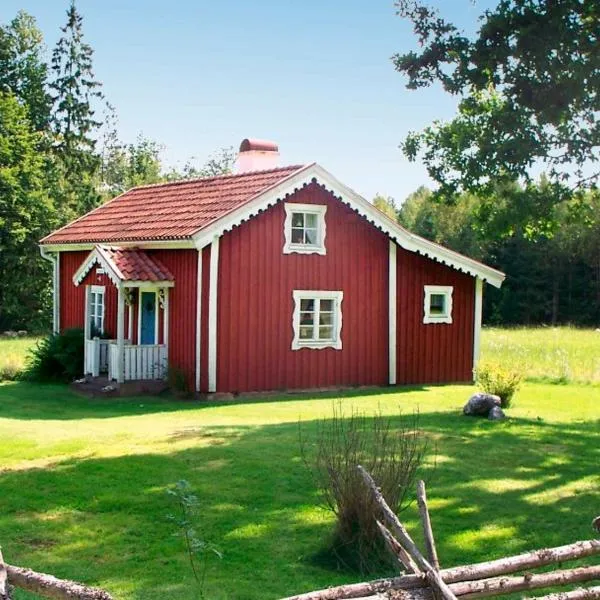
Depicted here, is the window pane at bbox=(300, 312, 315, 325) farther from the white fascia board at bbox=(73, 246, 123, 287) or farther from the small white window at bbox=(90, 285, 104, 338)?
the small white window at bbox=(90, 285, 104, 338)

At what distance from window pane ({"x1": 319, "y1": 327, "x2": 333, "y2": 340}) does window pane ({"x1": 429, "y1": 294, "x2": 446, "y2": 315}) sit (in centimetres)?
329

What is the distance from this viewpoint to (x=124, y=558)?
8281 millimetres

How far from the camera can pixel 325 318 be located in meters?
21.7

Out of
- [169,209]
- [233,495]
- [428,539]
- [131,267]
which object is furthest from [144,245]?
[428,539]

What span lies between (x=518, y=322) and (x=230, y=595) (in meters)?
54.7

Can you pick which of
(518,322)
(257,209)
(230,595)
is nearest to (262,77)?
(257,209)

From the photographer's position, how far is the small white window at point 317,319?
2105cm

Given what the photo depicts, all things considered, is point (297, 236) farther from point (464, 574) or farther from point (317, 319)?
point (464, 574)

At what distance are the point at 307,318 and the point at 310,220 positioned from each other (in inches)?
88.8

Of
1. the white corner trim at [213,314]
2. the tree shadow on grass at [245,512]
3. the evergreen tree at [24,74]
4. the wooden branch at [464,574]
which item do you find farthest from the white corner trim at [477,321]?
the evergreen tree at [24,74]

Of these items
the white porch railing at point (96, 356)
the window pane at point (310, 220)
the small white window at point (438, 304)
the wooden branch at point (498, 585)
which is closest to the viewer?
the wooden branch at point (498, 585)

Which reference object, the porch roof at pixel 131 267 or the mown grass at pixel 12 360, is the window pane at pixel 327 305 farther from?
the mown grass at pixel 12 360

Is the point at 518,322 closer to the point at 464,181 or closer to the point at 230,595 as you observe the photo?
the point at 464,181

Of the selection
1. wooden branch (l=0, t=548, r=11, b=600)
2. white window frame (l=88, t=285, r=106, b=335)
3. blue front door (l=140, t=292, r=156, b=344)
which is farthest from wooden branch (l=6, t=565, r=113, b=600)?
white window frame (l=88, t=285, r=106, b=335)
